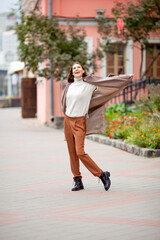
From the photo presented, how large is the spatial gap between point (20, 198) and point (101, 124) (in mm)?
1521

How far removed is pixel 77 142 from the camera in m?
6.33

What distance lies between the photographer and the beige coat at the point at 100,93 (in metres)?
6.41

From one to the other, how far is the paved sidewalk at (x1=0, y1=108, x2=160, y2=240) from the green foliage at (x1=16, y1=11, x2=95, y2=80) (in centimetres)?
605

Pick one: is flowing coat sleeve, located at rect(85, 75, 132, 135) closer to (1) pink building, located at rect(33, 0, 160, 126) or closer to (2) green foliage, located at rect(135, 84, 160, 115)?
(2) green foliage, located at rect(135, 84, 160, 115)

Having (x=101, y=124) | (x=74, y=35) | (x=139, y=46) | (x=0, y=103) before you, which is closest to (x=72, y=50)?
(x=74, y=35)

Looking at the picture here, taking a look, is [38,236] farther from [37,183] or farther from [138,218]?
[37,183]

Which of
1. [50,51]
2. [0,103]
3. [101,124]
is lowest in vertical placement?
[0,103]

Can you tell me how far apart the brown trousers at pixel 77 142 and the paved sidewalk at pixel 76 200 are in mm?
350

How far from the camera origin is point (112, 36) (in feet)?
60.0

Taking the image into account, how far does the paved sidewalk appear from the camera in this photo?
4.52 metres

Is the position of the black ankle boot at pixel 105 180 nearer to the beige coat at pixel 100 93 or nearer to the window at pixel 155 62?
the beige coat at pixel 100 93

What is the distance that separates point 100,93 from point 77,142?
76cm

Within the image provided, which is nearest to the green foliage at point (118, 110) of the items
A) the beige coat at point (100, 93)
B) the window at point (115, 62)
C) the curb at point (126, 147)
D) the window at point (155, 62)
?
the curb at point (126, 147)

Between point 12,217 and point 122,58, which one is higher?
point 122,58
